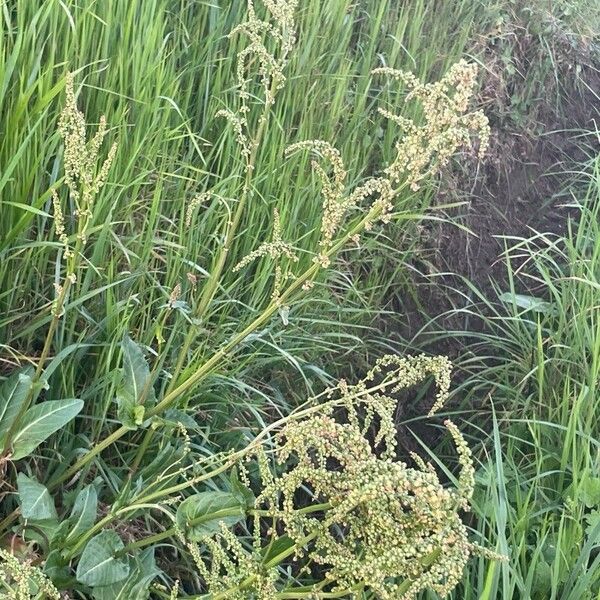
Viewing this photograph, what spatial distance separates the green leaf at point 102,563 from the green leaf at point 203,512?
14 cm

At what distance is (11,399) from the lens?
1.36 meters


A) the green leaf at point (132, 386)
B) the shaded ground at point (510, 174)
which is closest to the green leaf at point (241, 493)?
the green leaf at point (132, 386)

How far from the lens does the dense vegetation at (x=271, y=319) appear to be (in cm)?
109

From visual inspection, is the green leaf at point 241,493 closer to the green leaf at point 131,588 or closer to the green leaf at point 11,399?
the green leaf at point 131,588

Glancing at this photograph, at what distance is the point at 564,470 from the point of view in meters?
2.04

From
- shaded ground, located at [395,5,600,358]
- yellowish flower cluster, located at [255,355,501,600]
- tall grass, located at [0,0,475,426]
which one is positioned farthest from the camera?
shaded ground, located at [395,5,600,358]

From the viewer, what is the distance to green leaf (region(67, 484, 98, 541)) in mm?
1287

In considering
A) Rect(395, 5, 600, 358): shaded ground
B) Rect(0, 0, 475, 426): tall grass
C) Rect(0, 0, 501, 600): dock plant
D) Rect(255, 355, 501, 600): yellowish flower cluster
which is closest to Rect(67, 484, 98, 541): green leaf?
Rect(0, 0, 501, 600): dock plant

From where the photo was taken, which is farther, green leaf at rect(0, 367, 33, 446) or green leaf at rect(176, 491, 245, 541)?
green leaf at rect(0, 367, 33, 446)

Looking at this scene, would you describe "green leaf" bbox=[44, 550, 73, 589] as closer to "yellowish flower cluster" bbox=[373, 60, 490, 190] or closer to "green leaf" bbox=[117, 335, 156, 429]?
"green leaf" bbox=[117, 335, 156, 429]

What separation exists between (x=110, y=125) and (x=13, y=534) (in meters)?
0.96

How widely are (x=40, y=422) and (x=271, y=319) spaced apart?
2.67 ft

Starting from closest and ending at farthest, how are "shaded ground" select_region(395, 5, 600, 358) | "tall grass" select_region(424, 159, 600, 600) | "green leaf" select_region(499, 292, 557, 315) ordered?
"tall grass" select_region(424, 159, 600, 600), "green leaf" select_region(499, 292, 557, 315), "shaded ground" select_region(395, 5, 600, 358)

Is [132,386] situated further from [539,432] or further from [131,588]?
[539,432]
